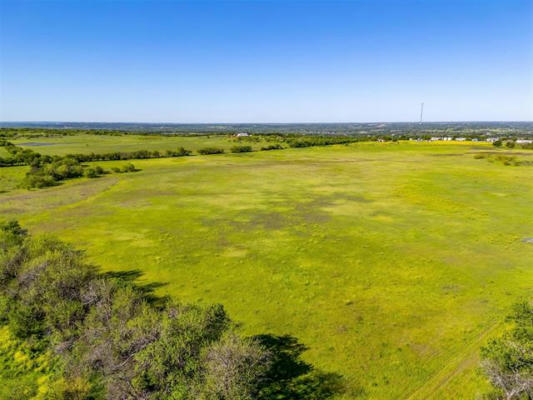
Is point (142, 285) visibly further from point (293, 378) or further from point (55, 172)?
point (55, 172)

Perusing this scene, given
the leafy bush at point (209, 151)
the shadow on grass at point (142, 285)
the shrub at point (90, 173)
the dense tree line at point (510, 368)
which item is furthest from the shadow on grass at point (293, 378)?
the leafy bush at point (209, 151)

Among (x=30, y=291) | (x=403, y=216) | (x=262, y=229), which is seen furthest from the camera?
(x=403, y=216)

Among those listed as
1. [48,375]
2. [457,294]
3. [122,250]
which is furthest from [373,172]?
[48,375]

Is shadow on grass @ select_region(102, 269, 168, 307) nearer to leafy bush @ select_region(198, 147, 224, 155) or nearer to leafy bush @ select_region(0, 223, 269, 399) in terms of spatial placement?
leafy bush @ select_region(0, 223, 269, 399)

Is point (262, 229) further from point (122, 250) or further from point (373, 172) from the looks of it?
point (373, 172)

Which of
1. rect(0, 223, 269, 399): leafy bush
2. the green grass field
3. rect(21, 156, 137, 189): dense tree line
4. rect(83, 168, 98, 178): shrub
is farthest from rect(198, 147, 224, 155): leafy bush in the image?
rect(0, 223, 269, 399): leafy bush
